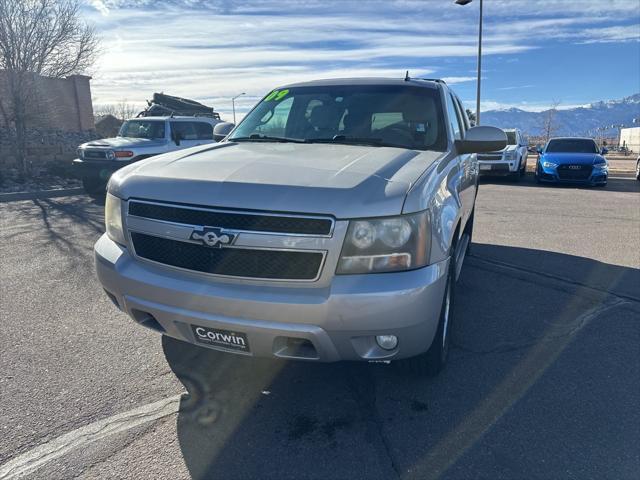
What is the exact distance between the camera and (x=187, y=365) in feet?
10.6

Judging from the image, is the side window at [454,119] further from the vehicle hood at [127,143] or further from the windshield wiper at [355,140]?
the vehicle hood at [127,143]

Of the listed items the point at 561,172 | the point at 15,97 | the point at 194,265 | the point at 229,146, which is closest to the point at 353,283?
the point at 194,265

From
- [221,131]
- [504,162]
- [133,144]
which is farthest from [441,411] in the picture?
[504,162]

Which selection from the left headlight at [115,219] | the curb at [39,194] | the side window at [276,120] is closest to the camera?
the left headlight at [115,219]

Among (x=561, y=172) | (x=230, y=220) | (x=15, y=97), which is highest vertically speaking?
(x=15, y=97)

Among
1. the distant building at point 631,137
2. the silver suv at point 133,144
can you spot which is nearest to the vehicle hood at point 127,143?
the silver suv at point 133,144

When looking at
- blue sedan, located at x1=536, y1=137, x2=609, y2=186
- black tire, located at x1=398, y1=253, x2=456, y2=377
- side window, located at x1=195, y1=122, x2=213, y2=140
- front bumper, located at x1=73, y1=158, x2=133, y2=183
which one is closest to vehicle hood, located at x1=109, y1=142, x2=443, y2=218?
black tire, located at x1=398, y1=253, x2=456, y2=377

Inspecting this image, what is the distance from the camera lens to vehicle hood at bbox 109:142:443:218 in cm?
230

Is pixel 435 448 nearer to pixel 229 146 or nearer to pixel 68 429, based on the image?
pixel 68 429

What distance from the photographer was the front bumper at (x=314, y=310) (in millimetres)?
2281

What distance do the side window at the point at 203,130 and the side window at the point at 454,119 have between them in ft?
29.9

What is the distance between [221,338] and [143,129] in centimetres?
1047

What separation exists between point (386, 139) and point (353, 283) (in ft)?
5.45

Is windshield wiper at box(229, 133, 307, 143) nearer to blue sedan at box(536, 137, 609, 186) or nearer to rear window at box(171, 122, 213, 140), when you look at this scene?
rear window at box(171, 122, 213, 140)
